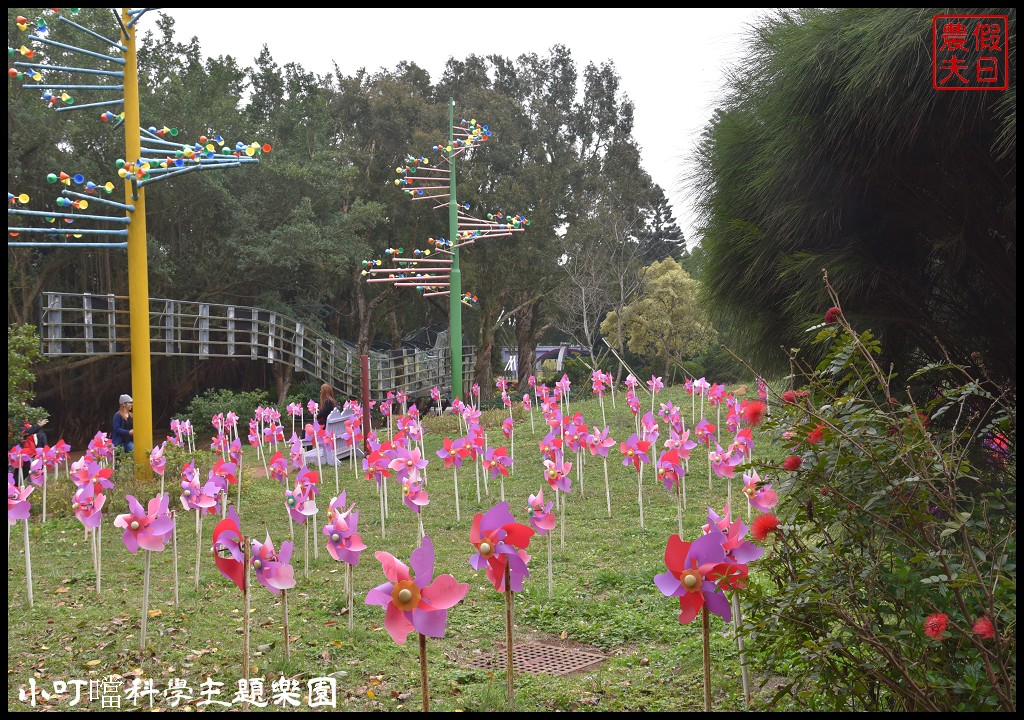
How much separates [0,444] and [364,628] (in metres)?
2.08

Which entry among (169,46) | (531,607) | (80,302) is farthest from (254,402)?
(531,607)

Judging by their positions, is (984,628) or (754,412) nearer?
(984,628)

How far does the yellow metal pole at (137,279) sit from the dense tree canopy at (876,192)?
298 inches

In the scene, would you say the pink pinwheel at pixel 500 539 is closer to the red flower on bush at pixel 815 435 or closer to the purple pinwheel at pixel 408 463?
the red flower on bush at pixel 815 435

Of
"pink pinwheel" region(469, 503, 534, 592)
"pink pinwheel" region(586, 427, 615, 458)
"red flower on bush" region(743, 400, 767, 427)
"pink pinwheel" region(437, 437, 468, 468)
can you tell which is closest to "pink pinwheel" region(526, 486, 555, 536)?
"pink pinwheel" region(469, 503, 534, 592)

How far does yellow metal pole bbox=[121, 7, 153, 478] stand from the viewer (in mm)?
9805

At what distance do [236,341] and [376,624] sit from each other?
1541 cm

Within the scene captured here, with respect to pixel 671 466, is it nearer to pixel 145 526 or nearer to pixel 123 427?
pixel 145 526

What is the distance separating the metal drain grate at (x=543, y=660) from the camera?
403cm

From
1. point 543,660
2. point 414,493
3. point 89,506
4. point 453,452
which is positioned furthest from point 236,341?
point 543,660

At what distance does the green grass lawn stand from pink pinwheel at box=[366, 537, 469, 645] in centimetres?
90

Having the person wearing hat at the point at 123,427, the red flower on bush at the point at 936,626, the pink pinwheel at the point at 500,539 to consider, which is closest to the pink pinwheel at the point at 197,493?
the pink pinwheel at the point at 500,539

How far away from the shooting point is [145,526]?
14.2 feet

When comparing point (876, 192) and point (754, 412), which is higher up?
point (876, 192)
